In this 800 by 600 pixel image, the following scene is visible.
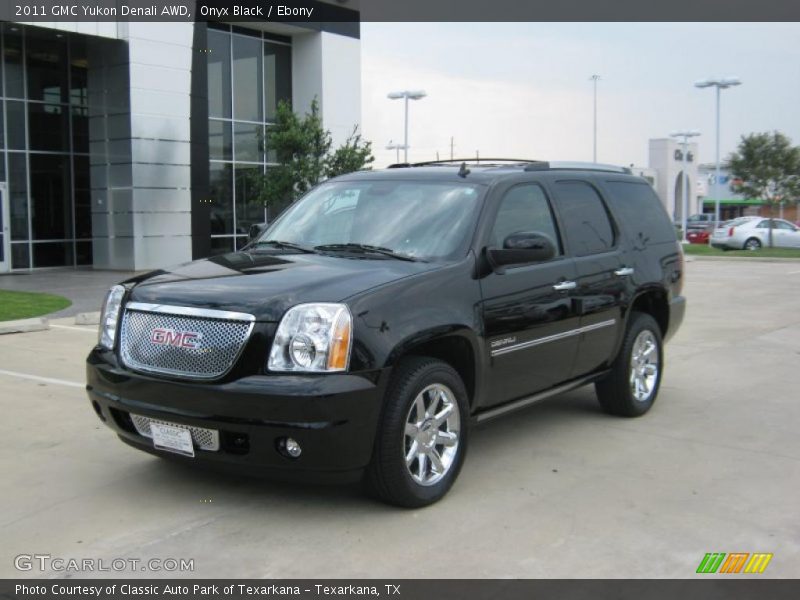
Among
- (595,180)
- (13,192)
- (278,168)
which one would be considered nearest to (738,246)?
(278,168)

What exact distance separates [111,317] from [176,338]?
762mm

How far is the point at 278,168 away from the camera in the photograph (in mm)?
22734

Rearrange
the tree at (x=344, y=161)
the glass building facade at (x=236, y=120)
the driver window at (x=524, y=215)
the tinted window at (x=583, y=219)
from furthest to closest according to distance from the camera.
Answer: the glass building facade at (x=236, y=120) < the tree at (x=344, y=161) < the tinted window at (x=583, y=219) < the driver window at (x=524, y=215)

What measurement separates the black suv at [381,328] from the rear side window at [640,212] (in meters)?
0.19

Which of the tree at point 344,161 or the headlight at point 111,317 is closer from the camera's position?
the headlight at point 111,317

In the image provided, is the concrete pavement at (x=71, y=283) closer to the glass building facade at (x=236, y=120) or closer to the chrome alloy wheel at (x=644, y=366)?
the glass building facade at (x=236, y=120)

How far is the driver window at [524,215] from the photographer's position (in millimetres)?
5410

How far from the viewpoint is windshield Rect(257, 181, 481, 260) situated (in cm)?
521

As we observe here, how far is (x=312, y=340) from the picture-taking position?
417 centimetres

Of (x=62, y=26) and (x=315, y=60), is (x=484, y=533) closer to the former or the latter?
(x=62, y=26)

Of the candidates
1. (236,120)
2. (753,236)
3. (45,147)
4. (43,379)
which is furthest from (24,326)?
(753,236)

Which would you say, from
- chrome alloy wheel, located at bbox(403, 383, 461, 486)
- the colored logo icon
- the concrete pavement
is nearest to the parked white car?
the concrete pavement

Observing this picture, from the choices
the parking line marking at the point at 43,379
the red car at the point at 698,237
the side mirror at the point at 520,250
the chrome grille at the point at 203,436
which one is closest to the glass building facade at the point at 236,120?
the parking line marking at the point at 43,379

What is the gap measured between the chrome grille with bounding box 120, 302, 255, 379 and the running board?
1.63m
